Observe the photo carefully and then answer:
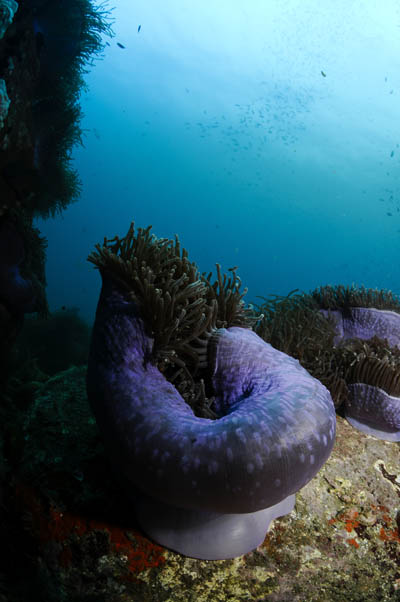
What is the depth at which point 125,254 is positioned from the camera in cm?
218

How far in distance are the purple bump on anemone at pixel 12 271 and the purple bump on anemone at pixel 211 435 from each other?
124 inches

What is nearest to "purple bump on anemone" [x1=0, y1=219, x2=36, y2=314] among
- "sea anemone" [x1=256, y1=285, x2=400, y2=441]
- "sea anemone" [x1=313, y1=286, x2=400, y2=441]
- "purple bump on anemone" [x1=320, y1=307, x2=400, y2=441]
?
"sea anemone" [x1=256, y1=285, x2=400, y2=441]

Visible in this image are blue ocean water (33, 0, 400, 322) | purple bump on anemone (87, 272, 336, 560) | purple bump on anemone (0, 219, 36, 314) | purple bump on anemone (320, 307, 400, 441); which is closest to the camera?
purple bump on anemone (87, 272, 336, 560)

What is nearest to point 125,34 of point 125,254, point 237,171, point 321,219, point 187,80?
point 187,80

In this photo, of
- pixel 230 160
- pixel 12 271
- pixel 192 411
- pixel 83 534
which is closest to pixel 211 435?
pixel 192 411

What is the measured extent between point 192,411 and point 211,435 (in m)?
0.32

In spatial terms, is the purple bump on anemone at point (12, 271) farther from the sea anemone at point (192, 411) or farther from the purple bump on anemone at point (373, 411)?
the purple bump on anemone at point (373, 411)

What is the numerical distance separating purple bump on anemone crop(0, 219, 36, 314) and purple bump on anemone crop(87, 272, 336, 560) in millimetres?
3138

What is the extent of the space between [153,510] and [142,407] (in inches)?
22.0

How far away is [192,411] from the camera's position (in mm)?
1691

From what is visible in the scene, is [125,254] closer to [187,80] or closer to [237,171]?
[187,80]

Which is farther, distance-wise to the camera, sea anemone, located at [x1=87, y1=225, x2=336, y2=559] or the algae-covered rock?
the algae-covered rock

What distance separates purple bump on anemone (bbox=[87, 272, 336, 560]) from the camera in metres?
1.35

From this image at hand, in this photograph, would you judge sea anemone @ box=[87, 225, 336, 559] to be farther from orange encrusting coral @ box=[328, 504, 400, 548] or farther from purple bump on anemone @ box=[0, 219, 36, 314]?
purple bump on anemone @ box=[0, 219, 36, 314]
